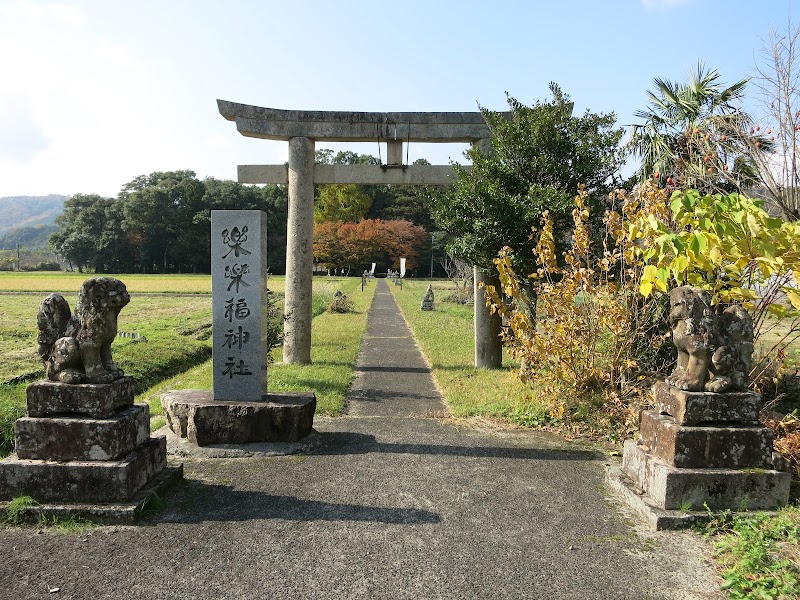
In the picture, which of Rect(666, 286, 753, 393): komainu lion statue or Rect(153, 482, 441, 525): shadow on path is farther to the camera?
Rect(666, 286, 753, 393): komainu lion statue

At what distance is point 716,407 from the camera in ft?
13.8

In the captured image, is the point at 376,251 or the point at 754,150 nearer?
the point at 754,150

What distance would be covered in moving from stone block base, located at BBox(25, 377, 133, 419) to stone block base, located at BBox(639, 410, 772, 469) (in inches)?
166

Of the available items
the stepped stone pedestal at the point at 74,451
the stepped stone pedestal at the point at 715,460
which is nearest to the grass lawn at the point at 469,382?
the stepped stone pedestal at the point at 715,460

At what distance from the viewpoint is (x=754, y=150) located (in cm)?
618

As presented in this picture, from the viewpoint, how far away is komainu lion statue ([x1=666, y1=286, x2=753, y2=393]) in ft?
13.7

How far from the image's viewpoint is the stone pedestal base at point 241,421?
18.1 ft

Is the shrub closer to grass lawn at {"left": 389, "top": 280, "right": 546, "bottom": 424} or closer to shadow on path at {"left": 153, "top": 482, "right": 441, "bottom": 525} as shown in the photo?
grass lawn at {"left": 389, "top": 280, "right": 546, "bottom": 424}

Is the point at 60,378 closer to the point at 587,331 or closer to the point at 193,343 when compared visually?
the point at 587,331

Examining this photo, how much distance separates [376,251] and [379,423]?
4217cm

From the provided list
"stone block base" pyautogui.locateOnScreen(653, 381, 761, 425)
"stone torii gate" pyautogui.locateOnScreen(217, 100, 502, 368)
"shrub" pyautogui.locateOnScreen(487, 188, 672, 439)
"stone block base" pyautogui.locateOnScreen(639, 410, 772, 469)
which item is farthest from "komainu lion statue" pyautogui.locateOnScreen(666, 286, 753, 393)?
"stone torii gate" pyautogui.locateOnScreen(217, 100, 502, 368)

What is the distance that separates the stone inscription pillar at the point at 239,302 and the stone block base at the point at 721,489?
385cm

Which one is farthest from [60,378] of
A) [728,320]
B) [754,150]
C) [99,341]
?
[754,150]

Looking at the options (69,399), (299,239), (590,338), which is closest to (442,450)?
(590,338)
